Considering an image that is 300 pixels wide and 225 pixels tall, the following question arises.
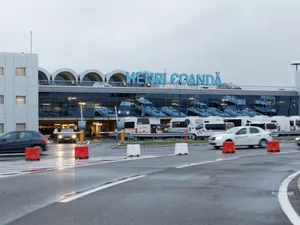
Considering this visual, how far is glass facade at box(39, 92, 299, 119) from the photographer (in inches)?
2648

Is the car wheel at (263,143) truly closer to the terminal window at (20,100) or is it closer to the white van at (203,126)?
the white van at (203,126)

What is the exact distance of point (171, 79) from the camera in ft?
243

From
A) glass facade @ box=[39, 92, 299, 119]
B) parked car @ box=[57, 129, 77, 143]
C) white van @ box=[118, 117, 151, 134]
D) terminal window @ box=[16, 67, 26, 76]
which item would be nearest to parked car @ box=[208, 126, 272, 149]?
parked car @ box=[57, 129, 77, 143]

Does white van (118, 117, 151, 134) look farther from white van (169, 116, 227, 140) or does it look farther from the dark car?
the dark car

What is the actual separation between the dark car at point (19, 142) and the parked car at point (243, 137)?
11.3 m

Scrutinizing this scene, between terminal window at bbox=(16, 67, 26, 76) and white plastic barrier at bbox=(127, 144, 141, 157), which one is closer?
white plastic barrier at bbox=(127, 144, 141, 157)

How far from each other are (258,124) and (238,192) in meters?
45.0

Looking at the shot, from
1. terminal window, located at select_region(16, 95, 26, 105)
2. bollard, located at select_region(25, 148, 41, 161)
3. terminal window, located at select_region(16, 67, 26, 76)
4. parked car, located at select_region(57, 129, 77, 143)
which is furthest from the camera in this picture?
terminal window, located at select_region(16, 67, 26, 76)

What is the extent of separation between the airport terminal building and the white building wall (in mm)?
11697

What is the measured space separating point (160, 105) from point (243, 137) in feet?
143

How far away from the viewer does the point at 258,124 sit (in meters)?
54.8

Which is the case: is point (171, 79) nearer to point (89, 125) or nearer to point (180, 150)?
point (89, 125)

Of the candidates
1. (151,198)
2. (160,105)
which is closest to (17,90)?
(160,105)

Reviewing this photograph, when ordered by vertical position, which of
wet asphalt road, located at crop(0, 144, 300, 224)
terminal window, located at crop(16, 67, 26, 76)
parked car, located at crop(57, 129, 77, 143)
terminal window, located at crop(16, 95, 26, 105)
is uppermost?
terminal window, located at crop(16, 67, 26, 76)
